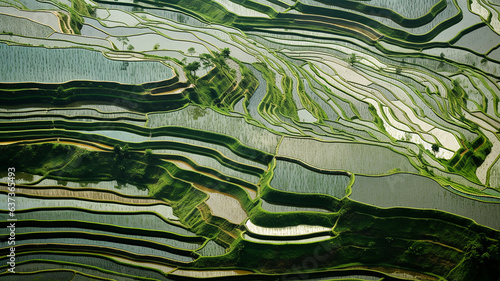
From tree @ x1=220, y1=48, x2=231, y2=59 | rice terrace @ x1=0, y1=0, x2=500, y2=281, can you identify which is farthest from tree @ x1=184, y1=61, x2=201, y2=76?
tree @ x1=220, y1=48, x2=231, y2=59

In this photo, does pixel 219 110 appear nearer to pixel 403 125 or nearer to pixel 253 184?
pixel 253 184

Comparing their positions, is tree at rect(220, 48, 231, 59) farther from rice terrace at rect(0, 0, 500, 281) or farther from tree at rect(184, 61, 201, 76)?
tree at rect(184, 61, 201, 76)

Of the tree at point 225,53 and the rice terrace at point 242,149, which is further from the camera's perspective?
the tree at point 225,53

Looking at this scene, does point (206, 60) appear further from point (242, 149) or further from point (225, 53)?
point (242, 149)

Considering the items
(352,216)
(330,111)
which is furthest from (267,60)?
(352,216)

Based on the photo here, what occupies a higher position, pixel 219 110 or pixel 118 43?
pixel 118 43

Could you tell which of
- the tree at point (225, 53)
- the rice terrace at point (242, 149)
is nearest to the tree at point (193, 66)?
the rice terrace at point (242, 149)

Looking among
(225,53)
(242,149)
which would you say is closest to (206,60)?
(225,53)

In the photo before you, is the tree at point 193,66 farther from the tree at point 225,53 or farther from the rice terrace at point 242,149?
the tree at point 225,53
